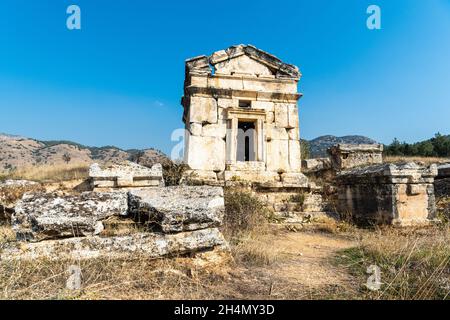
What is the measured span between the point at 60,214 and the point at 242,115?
7.56m

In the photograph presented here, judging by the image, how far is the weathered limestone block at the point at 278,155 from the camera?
32.4 feet

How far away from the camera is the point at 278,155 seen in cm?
1003

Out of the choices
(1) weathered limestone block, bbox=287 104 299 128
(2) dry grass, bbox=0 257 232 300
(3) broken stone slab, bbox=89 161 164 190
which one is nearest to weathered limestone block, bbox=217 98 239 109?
(1) weathered limestone block, bbox=287 104 299 128

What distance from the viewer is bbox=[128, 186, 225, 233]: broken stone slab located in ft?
10.00

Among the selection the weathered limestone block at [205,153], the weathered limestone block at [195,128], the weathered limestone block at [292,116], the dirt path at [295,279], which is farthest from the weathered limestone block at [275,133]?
the dirt path at [295,279]

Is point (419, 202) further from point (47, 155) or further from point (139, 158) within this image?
point (47, 155)

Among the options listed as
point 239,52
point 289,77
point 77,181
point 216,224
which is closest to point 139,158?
point 77,181

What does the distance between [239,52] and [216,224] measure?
843 centimetres

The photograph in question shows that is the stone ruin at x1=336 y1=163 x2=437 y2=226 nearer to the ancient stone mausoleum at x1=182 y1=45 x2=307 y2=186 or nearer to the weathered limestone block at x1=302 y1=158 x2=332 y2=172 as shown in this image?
the ancient stone mausoleum at x1=182 y1=45 x2=307 y2=186

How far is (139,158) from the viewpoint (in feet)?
33.6

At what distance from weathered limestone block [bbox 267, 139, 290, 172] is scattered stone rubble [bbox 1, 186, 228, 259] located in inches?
264

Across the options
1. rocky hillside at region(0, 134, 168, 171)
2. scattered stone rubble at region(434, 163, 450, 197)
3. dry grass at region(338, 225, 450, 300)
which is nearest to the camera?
dry grass at region(338, 225, 450, 300)

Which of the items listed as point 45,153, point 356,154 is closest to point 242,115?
point 356,154

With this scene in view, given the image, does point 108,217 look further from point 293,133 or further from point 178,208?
point 293,133
